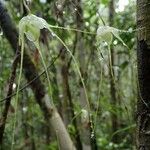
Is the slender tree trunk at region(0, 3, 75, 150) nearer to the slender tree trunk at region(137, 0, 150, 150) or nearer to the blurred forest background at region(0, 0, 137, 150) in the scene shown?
the blurred forest background at region(0, 0, 137, 150)

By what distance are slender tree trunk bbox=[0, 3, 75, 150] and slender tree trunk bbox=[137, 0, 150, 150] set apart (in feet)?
1.74

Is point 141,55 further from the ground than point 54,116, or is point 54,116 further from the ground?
point 141,55

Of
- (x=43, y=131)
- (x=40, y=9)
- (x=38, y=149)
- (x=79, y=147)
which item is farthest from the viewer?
(x=43, y=131)

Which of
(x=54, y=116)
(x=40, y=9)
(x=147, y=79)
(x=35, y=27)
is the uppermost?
(x=40, y=9)

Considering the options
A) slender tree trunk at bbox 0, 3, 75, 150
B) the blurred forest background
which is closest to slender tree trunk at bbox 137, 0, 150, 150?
the blurred forest background

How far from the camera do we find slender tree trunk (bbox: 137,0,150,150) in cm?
76

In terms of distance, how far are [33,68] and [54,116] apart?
0.18 meters

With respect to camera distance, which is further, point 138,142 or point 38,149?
point 38,149

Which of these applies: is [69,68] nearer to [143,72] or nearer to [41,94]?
[41,94]

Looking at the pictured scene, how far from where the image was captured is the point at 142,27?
0.76 m

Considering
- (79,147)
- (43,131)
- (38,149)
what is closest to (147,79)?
(79,147)

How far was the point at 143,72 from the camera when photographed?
0.77m

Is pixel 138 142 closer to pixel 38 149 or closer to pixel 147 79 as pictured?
pixel 147 79

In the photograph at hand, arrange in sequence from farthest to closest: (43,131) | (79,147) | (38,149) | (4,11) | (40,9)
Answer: (43,131) < (38,149) < (79,147) < (40,9) < (4,11)
